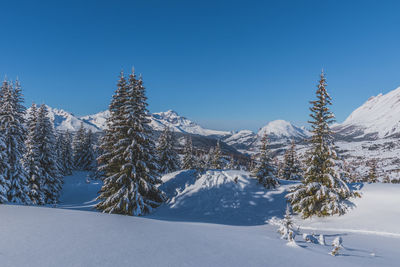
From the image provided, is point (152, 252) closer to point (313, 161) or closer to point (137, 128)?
point (137, 128)

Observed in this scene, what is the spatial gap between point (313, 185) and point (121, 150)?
16083mm

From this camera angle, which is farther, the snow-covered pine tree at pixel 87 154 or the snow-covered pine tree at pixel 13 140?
the snow-covered pine tree at pixel 87 154

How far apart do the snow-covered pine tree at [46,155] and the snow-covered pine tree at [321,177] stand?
28.2m

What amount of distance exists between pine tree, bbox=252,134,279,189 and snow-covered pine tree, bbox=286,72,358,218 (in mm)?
5872

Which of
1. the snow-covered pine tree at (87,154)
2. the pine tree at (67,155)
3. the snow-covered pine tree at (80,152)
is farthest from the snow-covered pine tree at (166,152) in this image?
the snow-covered pine tree at (80,152)

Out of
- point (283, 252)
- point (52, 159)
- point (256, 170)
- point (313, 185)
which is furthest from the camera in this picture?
point (52, 159)

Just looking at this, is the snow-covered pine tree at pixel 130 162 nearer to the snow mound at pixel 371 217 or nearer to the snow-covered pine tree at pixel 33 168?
the snow-covered pine tree at pixel 33 168

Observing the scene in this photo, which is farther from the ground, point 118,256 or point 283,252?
point 118,256

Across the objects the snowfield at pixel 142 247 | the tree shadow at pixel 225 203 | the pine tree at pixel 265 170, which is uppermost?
the pine tree at pixel 265 170

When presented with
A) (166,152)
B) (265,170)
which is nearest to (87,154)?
(166,152)

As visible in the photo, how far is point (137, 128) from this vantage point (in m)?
19.2

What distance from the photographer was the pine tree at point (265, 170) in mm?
24328

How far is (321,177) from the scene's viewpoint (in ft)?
57.4

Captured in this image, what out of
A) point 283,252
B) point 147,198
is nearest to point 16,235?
point 283,252
